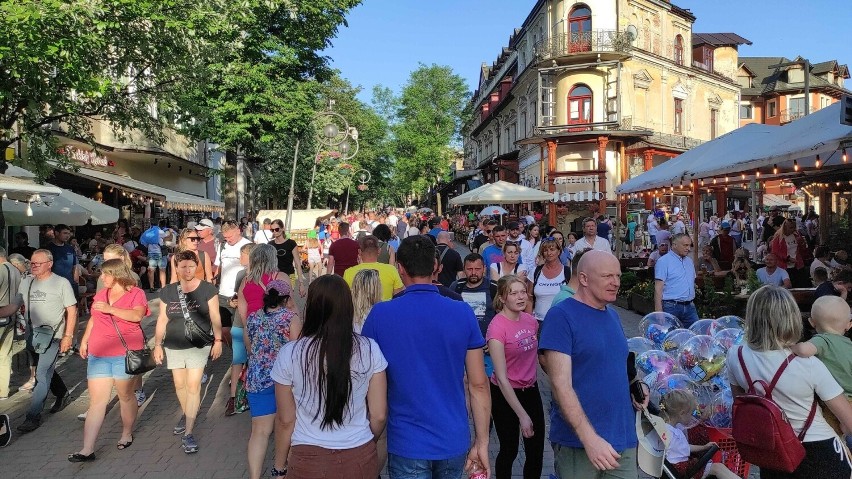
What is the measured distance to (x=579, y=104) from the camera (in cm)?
3438

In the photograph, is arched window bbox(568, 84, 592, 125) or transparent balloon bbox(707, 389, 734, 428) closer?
transparent balloon bbox(707, 389, 734, 428)

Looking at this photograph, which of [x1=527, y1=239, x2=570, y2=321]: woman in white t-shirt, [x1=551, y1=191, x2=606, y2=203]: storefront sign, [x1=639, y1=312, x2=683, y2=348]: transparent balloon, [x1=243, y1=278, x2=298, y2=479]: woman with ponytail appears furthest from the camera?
[x1=551, y1=191, x2=606, y2=203]: storefront sign

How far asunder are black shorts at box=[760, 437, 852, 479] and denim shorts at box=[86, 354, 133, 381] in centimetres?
519

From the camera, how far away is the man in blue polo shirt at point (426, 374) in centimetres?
318

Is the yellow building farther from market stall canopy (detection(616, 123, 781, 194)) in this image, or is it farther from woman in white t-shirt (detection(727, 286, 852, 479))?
woman in white t-shirt (detection(727, 286, 852, 479))

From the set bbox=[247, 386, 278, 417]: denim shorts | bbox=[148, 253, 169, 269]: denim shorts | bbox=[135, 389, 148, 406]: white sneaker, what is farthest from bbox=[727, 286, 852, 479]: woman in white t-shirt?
bbox=[148, 253, 169, 269]: denim shorts

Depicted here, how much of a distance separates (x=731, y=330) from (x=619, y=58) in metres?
29.9

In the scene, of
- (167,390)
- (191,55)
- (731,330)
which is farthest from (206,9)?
(731,330)

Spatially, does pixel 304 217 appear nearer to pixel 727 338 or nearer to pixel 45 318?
pixel 45 318

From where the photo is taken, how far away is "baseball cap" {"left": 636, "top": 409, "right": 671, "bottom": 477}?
344cm

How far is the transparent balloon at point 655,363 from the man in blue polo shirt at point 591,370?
2.12 meters

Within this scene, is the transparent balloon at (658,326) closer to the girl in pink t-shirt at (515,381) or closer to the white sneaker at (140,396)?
the girl in pink t-shirt at (515,381)

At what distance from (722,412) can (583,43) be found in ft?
103

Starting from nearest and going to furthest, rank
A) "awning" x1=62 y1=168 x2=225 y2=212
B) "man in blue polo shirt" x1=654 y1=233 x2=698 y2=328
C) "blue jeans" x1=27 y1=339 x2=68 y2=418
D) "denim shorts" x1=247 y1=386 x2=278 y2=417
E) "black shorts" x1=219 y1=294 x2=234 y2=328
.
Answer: "denim shorts" x1=247 y1=386 x2=278 y2=417, "blue jeans" x1=27 y1=339 x2=68 y2=418, "man in blue polo shirt" x1=654 y1=233 x2=698 y2=328, "black shorts" x1=219 y1=294 x2=234 y2=328, "awning" x1=62 y1=168 x2=225 y2=212
